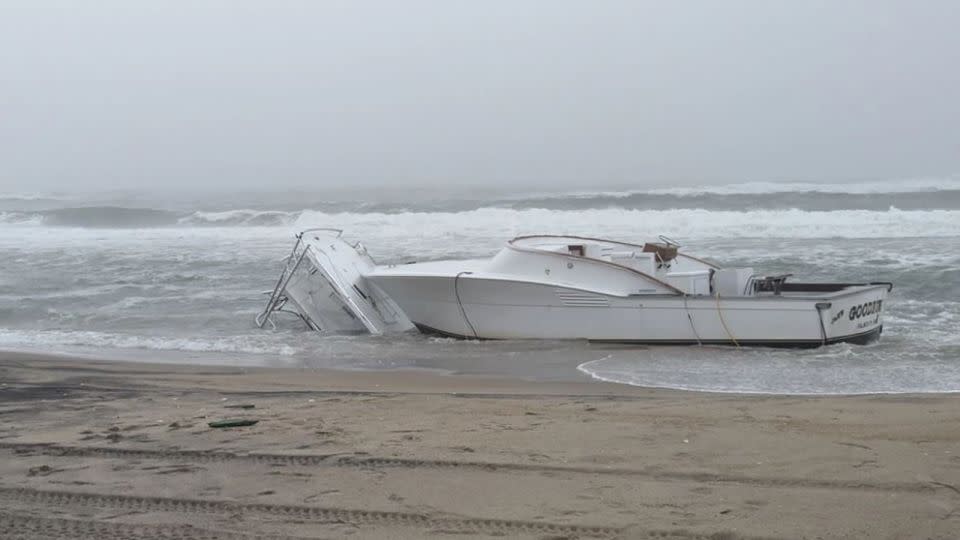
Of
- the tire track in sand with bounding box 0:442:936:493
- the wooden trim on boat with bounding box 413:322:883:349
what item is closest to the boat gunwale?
the wooden trim on boat with bounding box 413:322:883:349

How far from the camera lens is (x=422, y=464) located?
229 inches

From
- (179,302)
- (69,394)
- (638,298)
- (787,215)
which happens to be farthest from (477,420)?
(787,215)

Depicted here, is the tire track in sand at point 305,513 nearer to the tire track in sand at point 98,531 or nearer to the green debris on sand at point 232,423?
the tire track in sand at point 98,531

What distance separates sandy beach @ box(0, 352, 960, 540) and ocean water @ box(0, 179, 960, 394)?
8.75 ft

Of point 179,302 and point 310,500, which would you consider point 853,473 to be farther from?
point 179,302

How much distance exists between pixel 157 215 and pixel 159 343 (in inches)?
1260

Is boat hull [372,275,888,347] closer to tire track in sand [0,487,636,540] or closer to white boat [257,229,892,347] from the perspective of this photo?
white boat [257,229,892,347]

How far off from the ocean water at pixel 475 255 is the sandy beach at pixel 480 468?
2.67 metres

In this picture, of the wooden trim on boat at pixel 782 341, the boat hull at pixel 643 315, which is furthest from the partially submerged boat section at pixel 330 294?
the wooden trim on boat at pixel 782 341

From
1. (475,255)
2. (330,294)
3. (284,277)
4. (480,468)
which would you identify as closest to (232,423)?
(480,468)

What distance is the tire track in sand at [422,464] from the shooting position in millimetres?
5309

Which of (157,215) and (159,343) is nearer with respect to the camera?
(159,343)

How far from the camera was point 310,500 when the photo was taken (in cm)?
512

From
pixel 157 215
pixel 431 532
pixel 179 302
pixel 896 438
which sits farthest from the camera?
pixel 157 215
